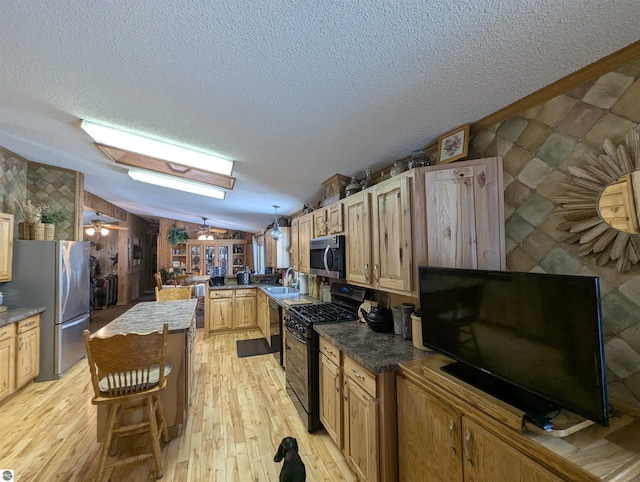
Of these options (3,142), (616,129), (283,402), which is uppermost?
(3,142)

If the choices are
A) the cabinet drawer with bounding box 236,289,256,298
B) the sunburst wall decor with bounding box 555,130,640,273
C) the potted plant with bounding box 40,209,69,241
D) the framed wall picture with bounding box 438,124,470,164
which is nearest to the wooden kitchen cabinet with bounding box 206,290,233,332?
the cabinet drawer with bounding box 236,289,256,298

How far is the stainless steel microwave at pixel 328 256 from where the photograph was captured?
252cm

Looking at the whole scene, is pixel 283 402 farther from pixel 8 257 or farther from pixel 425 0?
pixel 8 257

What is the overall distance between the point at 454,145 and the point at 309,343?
5.89ft

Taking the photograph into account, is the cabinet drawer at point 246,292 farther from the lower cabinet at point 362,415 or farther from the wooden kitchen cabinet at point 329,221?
the lower cabinet at point 362,415

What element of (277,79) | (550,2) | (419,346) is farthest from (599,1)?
(419,346)

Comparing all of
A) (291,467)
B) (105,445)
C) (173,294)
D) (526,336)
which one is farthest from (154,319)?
(526,336)

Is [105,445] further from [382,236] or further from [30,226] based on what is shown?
[30,226]

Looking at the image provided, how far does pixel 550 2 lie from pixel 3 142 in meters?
4.92

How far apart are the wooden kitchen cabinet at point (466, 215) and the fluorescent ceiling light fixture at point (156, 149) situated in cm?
202

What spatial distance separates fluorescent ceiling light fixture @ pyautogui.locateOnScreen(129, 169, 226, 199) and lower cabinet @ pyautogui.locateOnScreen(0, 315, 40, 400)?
6.80 ft

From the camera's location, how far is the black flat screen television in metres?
0.86

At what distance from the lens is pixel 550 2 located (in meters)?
0.87

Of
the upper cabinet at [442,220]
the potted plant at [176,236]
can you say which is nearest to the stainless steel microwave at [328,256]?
the upper cabinet at [442,220]
